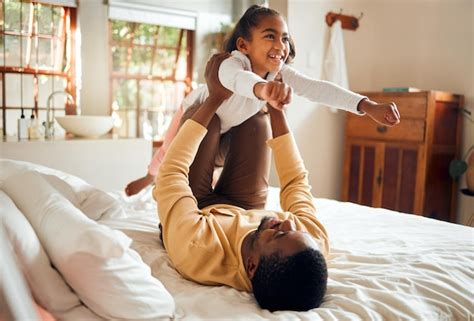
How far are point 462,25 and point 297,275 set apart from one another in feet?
10.4

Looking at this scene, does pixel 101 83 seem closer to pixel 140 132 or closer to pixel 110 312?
pixel 140 132

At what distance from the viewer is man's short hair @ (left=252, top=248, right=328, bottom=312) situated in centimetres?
98

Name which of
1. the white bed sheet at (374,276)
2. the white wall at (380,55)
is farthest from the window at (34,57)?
the white bed sheet at (374,276)

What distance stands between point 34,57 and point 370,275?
339cm

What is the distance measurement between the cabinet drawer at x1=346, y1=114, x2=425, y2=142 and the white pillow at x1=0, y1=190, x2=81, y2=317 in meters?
2.87

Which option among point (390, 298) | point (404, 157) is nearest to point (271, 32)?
point (390, 298)

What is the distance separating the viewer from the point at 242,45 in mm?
1671

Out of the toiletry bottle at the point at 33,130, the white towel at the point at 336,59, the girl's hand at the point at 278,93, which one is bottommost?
the toiletry bottle at the point at 33,130

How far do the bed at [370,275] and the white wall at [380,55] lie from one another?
206cm

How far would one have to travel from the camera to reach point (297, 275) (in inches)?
38.6

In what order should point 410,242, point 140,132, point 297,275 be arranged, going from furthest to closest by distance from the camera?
point 140,132, point 410,242, point 297,275

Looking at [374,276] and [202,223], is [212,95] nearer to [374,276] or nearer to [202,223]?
[202,223]

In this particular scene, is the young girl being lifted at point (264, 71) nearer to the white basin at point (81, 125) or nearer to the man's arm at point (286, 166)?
the man's arm at point (286, 166)

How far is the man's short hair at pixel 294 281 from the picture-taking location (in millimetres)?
982
